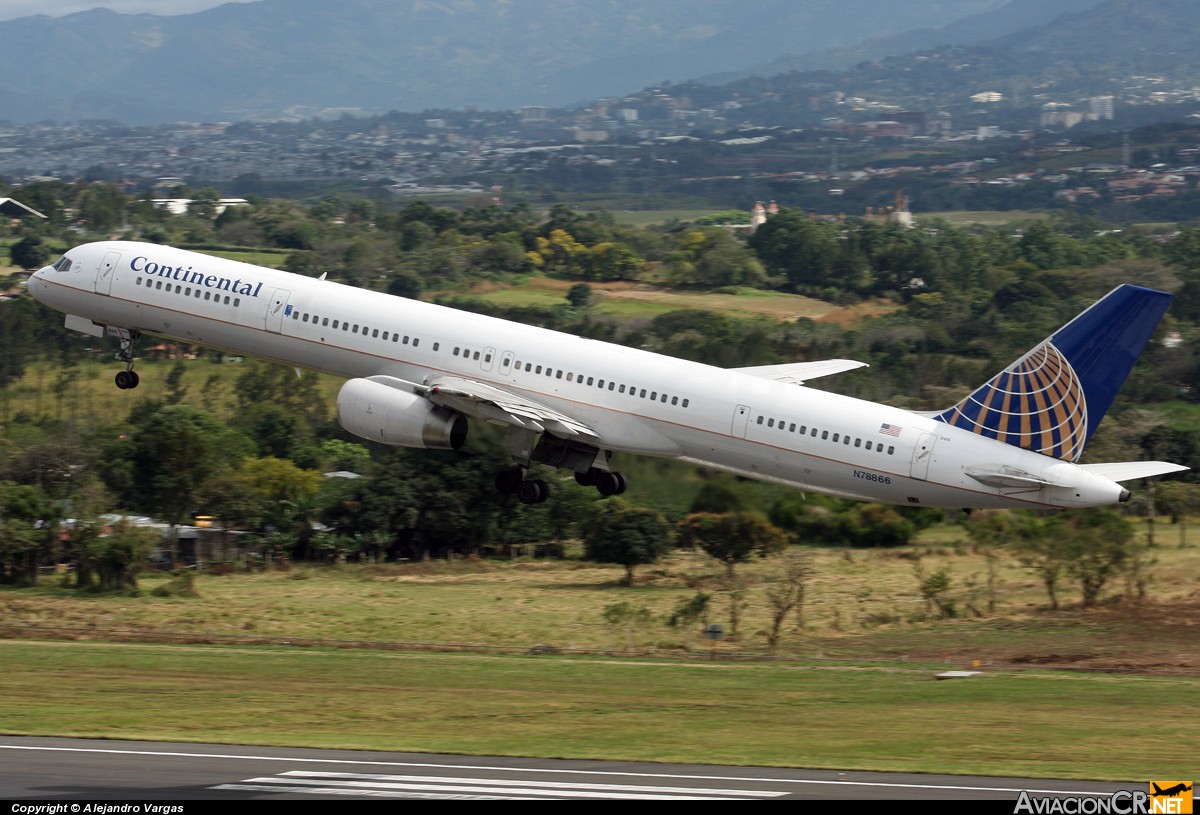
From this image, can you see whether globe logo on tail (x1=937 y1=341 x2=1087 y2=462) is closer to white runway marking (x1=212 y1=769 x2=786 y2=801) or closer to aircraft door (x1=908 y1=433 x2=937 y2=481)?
aircraft door (x1=908 y1=433 x2=937 y2=481)

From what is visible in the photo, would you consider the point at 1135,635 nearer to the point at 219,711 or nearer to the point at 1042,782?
the point at 1042,782

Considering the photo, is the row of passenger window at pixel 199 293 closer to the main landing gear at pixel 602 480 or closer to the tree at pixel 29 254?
the main landing gear at pixel 602 480

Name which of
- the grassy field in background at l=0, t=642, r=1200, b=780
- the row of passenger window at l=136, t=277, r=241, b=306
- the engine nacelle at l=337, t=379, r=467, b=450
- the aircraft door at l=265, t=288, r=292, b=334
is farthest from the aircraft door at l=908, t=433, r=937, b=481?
the row of passenger window at l=136, t=277, r=241, b=306

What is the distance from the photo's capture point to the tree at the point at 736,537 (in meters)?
79.0

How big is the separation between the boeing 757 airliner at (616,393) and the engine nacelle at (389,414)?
0.06 metres

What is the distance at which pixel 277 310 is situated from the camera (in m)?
57.8

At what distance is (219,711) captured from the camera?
129ft

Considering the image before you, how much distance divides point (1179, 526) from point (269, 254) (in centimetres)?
12002

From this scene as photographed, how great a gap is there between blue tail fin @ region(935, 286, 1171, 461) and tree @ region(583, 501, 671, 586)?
34.4 meters

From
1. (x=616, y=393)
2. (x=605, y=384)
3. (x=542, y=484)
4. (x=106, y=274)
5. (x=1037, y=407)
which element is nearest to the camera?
(x=1037, y=407)

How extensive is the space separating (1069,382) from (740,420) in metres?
10.4

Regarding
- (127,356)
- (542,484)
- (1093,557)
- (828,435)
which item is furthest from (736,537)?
(127,356)

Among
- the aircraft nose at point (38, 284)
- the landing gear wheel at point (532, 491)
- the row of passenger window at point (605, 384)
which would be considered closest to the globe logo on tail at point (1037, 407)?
the row of passenger window at point (605, 384)

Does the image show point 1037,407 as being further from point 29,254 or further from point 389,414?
point 29,254
